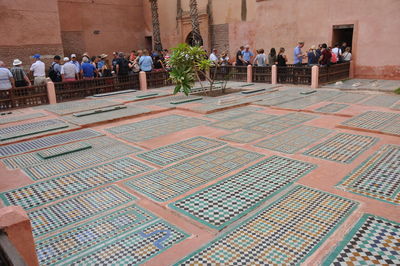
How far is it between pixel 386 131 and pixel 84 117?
5.83 metres

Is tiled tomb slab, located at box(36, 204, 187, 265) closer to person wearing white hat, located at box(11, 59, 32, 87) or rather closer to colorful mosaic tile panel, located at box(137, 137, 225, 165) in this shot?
colorful mosaic tile panel, located at box(137, 137, 225, 165)

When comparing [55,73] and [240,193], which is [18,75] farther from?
[240,193]

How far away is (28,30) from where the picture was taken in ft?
45.2

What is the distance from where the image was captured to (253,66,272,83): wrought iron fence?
11434 mm

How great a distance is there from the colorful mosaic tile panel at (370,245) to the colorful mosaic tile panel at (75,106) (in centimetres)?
681

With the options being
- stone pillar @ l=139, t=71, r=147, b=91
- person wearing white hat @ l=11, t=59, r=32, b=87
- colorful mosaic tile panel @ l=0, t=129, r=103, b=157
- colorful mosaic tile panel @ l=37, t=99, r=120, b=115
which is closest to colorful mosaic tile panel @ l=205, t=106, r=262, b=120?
colorful mosaic tile panel @ l=0, t=129, r=103, b=157

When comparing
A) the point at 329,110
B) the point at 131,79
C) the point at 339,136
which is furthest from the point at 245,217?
the point at 131,79

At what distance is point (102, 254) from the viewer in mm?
2471

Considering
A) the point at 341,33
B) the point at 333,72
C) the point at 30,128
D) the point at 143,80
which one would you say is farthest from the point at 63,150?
the point at 341,33

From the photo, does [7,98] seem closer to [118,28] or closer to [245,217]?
[245,217]

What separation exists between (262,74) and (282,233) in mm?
9517

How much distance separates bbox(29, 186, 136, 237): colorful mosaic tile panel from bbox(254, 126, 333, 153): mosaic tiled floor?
7.56ft

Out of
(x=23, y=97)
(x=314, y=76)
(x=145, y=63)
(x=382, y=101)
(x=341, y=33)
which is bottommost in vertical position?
(x=382, y=101)

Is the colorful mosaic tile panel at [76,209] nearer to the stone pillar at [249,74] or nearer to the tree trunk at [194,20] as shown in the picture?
the stone pillar at [249,74]
